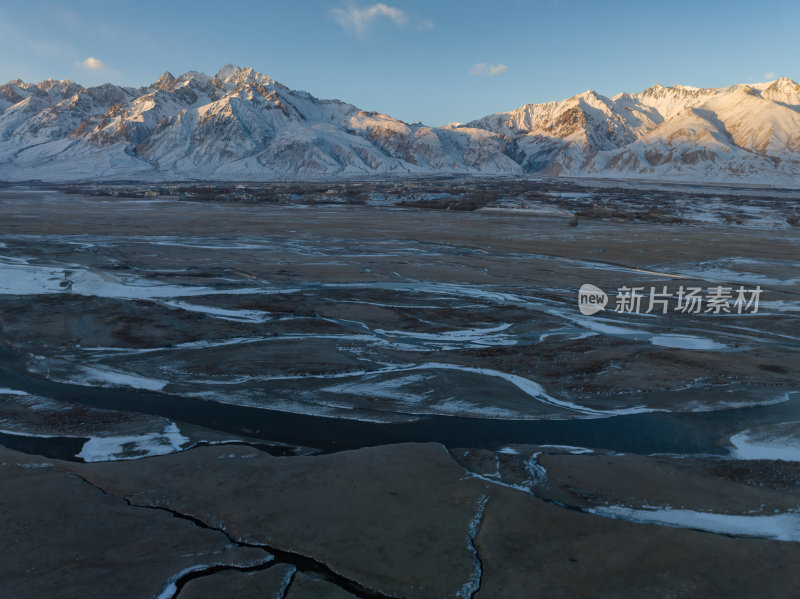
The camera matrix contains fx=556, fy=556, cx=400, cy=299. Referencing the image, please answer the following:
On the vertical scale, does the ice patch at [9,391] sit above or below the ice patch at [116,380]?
below

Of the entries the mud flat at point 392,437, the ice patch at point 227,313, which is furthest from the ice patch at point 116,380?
the ice patch at point 227,313

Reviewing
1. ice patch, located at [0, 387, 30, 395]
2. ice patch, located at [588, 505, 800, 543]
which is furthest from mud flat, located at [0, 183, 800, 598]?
ice patch, located at [0, 387, 30, 395]

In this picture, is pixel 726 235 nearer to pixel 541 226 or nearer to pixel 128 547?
pixel 541 226

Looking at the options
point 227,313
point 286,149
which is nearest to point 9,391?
point 227,313

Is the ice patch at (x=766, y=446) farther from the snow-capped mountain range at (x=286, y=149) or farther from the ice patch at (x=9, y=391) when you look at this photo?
the snow-capped mountain range at (x=286, y=149)

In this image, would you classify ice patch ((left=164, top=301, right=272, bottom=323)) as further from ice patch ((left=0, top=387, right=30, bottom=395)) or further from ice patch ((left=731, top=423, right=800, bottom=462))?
ice patch ((left=731, top=423, right=800, bottom=462))

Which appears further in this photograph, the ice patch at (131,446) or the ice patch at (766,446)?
the ice patch at (766,446)

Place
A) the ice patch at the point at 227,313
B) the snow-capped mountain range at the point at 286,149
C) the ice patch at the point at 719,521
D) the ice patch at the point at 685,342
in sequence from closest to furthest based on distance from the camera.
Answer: the ice patch at the point at 719,521, the ice patch at the point at 685,342, the ice patch at the point at 227,313, the snow-capped mountain range at the point at 286,149

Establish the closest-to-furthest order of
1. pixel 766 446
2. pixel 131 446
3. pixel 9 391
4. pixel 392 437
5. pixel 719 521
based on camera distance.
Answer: pixel 719 521 → pixel 131 446 → pixel 766 446 → pixel 392 437 → pixel 9 391

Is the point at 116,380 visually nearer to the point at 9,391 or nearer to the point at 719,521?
the point at 9,391
